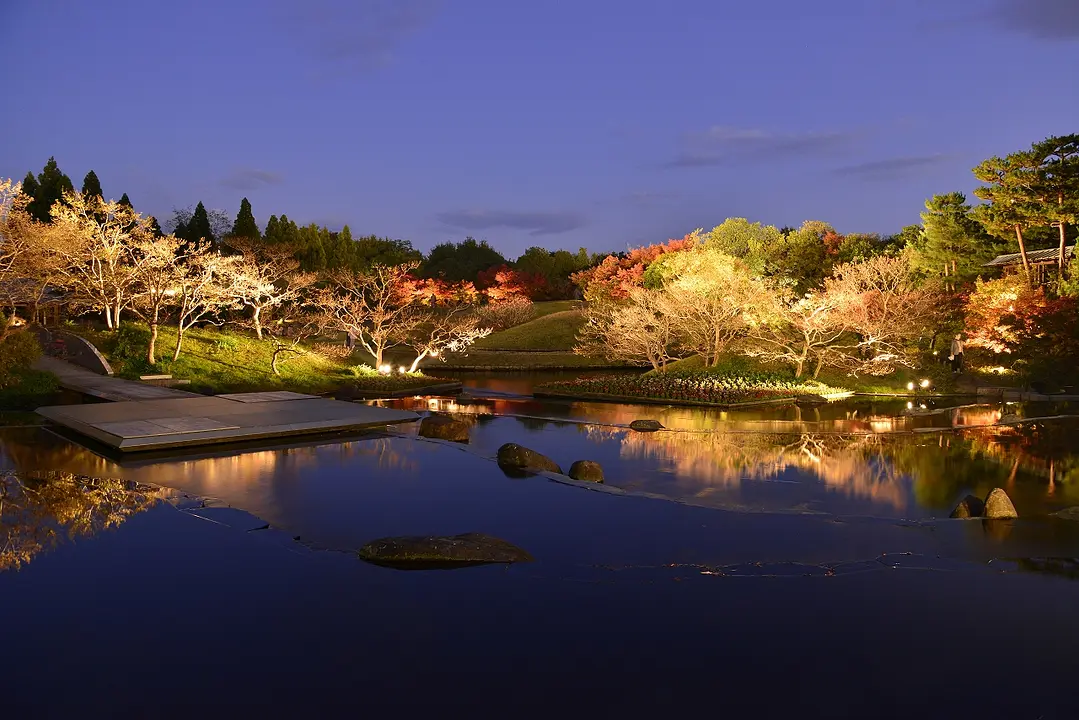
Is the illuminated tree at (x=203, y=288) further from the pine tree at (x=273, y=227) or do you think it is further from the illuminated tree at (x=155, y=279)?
the pine tree at (x=273, y=227)

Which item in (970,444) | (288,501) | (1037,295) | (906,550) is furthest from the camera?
(1037,295)

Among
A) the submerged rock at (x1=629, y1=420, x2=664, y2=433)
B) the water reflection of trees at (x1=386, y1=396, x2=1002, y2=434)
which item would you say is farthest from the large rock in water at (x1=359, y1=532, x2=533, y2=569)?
the water reflection of trees at (x1=386, y1=396, x2=1002, y2=434)

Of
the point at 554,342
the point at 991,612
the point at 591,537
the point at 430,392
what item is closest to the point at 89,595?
the point at 591,537

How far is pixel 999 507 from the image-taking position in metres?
9.62

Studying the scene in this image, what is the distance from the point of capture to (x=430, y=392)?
959 inches

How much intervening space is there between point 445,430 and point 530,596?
846cm

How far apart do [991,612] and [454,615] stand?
15.1 ft

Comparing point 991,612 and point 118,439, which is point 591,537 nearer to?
point 991,612

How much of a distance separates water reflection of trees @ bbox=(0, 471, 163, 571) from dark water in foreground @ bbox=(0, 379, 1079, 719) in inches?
2.0

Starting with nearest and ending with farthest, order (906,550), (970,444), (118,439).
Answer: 1. (906,550)
2. (118,439)
3. (970,444)

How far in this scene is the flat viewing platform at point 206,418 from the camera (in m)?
13.0

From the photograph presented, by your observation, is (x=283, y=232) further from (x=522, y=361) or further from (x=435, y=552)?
(x=435, y=552)

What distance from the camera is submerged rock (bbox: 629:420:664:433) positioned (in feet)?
55.3

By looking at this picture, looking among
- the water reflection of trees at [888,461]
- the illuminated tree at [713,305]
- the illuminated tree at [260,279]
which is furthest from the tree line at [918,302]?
the illuminated tree at [260,279]
